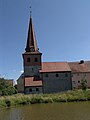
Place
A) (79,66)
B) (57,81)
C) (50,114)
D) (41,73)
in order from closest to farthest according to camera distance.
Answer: (50,114) < (41,73) < (57,81) < (79,66)

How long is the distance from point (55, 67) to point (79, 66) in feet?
27.8

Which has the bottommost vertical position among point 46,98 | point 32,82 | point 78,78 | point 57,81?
point 46,98

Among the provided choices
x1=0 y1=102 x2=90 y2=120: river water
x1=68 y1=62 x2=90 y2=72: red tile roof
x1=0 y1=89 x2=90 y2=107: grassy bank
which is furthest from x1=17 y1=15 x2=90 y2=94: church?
x1=0 y1=102 x2=90 y2=120: river water

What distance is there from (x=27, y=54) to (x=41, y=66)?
472cm

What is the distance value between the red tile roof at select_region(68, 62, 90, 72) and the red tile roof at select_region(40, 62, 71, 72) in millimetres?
3278

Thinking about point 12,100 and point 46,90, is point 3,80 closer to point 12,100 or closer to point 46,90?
point 46,90

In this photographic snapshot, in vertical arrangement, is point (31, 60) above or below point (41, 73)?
above

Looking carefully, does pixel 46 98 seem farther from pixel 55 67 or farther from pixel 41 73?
pixel 55 67

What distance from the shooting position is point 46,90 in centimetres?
5628

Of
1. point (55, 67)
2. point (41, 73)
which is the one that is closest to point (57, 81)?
point (55, 67)

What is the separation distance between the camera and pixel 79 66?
211ft

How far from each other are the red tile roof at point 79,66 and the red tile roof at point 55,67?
3.28 metres

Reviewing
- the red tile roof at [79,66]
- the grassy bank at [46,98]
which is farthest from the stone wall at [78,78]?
the grassy bank at [46,98]

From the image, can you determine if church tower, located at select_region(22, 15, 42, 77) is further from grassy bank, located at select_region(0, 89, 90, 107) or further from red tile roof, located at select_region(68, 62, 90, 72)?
grassy bank, located at select_region(0, 89, 90, 107)
